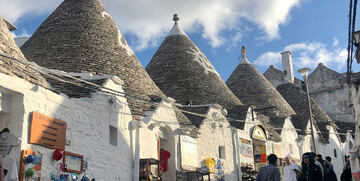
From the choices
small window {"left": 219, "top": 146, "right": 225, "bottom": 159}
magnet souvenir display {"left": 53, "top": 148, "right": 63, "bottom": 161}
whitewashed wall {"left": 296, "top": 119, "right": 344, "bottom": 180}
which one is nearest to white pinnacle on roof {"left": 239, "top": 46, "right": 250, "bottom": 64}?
whitewashed wall {"left": 296, "top": 119, "right": 344, "bottom": 180}

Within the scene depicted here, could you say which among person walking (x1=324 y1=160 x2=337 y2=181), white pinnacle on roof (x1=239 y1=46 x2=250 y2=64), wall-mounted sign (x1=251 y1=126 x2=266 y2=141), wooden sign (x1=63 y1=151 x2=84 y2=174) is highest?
white pinnacle on roof (x1=239 y1=46 x2=250 y2=64)

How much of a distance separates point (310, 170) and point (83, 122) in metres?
5.09

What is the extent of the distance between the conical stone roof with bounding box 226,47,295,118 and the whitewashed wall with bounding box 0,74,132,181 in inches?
511

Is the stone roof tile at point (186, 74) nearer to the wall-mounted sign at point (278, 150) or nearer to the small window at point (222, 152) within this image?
the small window at point (222, 152)

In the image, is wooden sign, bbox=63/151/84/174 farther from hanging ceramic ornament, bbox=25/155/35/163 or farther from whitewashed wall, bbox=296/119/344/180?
whitewashed wall, bbox=296/119/344/180

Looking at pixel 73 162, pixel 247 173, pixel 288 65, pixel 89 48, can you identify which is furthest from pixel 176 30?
pixel 288 65

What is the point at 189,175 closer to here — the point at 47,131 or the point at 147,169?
the point at 147,169

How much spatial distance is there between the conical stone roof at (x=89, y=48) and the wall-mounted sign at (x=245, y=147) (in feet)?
16.3

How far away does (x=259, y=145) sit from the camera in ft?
64.4

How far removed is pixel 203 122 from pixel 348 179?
652cm

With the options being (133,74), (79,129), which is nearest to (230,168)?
(133,74)

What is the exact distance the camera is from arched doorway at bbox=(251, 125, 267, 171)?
62.1 ft

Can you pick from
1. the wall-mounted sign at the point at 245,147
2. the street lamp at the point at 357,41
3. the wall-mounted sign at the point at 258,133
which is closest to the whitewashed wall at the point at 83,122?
the street lamp at the point at 357,41

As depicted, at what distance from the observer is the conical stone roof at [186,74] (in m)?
18.3
